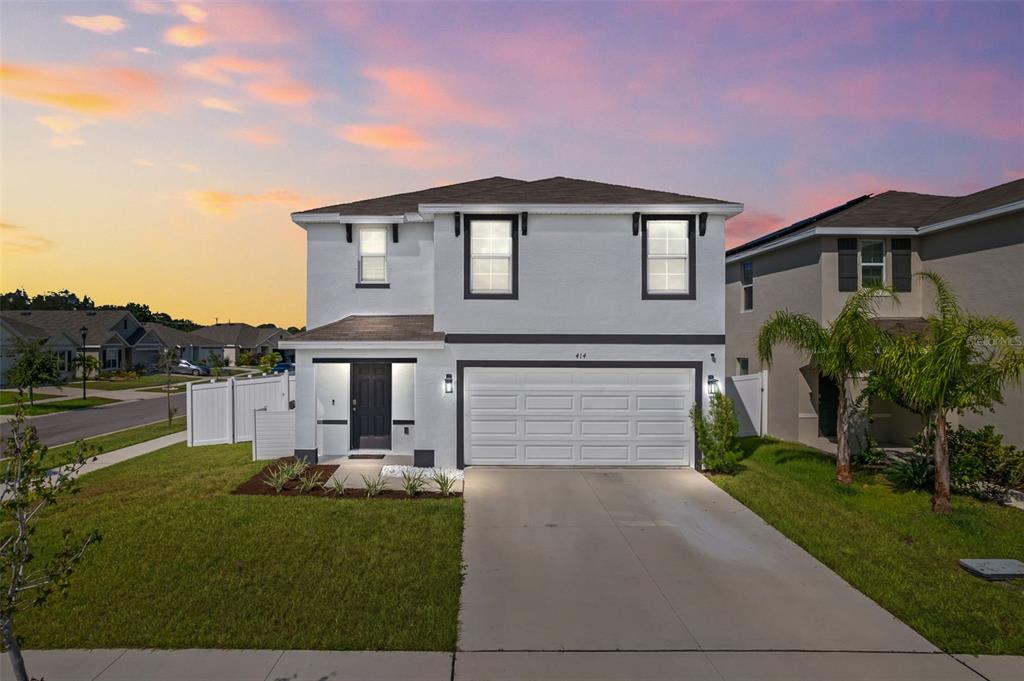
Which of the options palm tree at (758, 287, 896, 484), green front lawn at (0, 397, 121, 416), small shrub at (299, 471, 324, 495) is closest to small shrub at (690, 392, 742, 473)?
palm tree at (758, 287, 896, 484)

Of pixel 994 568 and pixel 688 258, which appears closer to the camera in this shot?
pixel 994 568

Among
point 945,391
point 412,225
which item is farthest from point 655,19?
point 945,391

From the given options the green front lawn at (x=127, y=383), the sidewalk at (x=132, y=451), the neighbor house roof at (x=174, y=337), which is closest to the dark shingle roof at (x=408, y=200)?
the sidewalk at (x=132, y=451)

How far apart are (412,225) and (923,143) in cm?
1777

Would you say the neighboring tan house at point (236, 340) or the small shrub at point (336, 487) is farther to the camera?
the neighboring tan house at point (236, 340)

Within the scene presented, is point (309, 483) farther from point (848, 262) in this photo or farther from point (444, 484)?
point (848, 262)

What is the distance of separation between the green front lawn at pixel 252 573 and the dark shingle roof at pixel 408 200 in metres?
7.39

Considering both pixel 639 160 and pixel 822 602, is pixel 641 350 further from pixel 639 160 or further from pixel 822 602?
pixel 639 160

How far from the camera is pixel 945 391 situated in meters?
9.49

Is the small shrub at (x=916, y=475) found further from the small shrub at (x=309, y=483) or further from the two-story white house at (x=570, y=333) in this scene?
the small shrub at (x=309, y=483)

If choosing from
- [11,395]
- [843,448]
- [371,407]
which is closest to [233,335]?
[11,395]

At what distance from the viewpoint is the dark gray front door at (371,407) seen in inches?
527

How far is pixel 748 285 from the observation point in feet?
62.4

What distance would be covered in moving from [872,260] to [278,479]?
16.5 m
